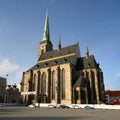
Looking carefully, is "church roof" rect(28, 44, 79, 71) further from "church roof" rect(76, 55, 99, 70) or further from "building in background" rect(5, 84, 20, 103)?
"building in background" rect(5, 84, 20, 103)

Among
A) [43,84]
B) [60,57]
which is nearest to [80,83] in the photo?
[43,84]

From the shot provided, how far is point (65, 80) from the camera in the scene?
194 feet

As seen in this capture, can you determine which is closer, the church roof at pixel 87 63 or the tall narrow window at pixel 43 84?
the church roof at pixel 87 63

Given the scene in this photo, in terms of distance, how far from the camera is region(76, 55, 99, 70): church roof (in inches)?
2357

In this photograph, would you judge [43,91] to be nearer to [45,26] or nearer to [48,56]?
[48,56]

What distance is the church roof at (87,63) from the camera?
196 ft

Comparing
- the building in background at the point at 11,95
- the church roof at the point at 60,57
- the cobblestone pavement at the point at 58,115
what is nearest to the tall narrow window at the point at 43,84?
the church roof at the point at 60,57

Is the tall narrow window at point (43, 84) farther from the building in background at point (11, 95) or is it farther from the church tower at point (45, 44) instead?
the building in background at point (11, 95)

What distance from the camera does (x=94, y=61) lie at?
6103 centimetres

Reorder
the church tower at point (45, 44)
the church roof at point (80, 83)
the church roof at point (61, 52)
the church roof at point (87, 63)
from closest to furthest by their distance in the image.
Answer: the church roof at point (80, 83) < the church roof at point (87, 63) < the church roof at point (61, 52) < the church tower at point (45, 44)

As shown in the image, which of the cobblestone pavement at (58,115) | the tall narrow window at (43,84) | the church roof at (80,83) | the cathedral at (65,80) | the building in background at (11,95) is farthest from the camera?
the building in background at (11,95)

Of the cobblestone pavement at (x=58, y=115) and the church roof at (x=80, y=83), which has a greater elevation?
the church roof at (x=80, y=83)

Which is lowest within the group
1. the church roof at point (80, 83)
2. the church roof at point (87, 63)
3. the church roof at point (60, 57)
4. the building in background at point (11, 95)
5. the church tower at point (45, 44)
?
the building in background at point (11, 95)

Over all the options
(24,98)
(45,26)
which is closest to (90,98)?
(24,98)
